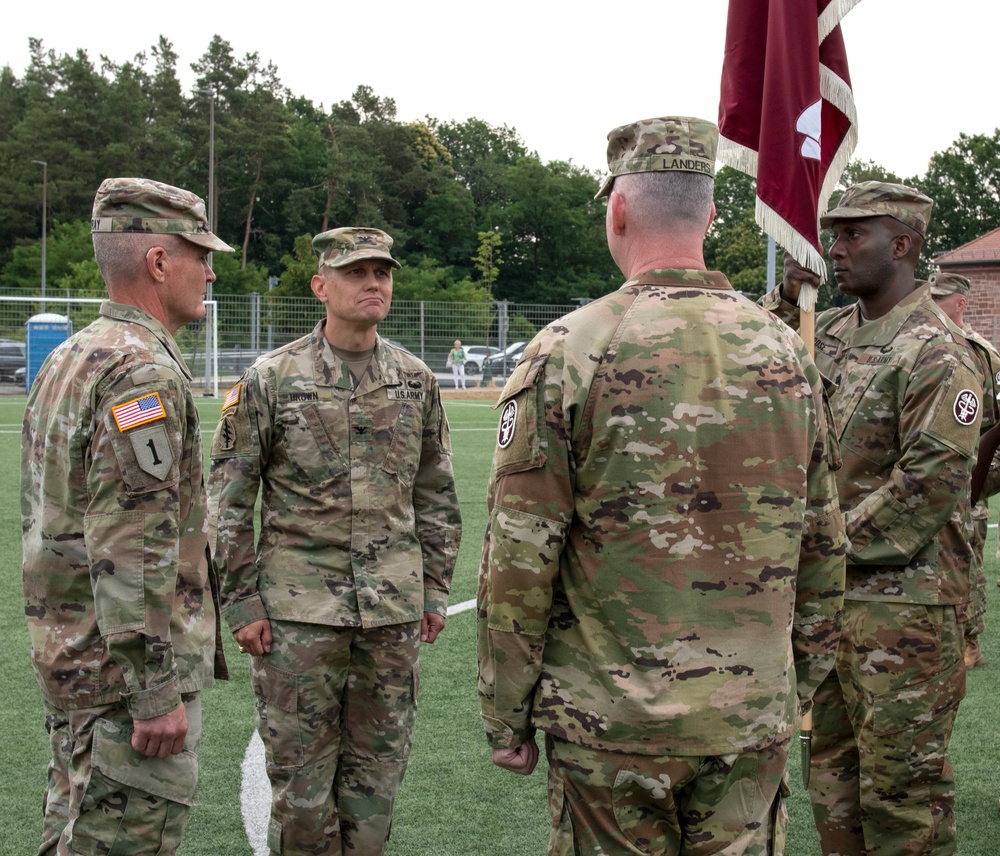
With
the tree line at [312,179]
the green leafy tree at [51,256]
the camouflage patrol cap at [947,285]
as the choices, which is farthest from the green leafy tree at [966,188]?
the camouflage patrol cap at [947,285]

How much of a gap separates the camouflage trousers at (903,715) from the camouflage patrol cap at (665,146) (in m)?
2.05

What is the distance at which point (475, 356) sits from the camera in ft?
119

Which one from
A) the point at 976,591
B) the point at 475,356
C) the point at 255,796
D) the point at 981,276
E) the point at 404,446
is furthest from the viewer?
the point at 981,276

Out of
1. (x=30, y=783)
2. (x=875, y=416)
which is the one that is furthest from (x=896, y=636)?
(x=30, y=783)

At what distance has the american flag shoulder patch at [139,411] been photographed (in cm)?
300

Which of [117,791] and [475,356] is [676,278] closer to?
[117,791]

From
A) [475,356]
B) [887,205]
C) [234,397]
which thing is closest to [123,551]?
[234,397]

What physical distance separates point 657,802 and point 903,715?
68.3 inches

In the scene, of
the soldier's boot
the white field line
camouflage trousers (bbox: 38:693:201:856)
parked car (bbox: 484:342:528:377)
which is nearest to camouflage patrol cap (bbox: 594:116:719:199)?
camouflage trousers (bbox: 38:693:201:856)

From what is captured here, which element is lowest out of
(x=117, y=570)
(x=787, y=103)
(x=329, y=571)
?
(x=329, y=571)

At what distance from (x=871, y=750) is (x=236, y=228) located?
2634 inches

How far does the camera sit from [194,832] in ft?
14.8

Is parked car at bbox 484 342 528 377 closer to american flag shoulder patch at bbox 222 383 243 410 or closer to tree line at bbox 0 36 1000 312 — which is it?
tree line at bbox 0 36 1000 312

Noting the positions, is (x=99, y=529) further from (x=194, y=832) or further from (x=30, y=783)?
(x=30, y=783)
